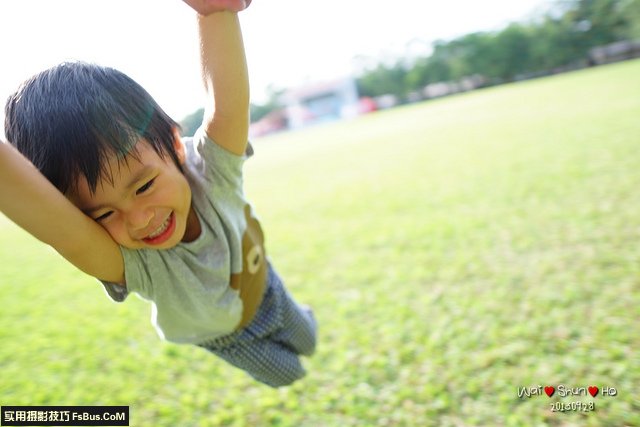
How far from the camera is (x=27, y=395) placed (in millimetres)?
2973

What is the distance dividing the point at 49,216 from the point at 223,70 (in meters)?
0.65

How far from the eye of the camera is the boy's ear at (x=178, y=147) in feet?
4.85

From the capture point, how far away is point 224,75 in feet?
4.42

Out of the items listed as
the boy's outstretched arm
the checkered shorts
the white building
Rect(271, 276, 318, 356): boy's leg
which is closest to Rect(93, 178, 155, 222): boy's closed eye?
the boy's outstretched arm

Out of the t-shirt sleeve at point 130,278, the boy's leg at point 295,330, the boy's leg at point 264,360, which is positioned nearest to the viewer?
the t-shirt sleeve at point 130,278

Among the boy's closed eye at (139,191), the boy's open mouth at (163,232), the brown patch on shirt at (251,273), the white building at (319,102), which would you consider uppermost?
the boy's closed eye at (139,191)

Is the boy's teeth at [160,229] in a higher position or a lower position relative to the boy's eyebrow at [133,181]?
lower

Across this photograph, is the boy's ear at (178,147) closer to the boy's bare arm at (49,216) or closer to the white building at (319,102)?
the boy's bare arm at (49,216)

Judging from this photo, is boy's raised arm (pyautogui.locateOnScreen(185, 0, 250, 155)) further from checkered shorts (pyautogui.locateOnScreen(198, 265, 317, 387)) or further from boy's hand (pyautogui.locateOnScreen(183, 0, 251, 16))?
checkered shorts (pyautogui.locateOnScreen(198, 265, 317, 387))

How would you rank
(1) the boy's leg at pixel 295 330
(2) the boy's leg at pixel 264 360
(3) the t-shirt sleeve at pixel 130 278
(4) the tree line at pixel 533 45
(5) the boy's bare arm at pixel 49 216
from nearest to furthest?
(5) the boy's bare arm at pixel 49 216 < (3) the t-shirt sleeve at pixel 130 278 < (2) the boy's leg at pixel 264 360 < (1) the boy's leg at pixel 295 330 < (4) the tree line at pixel 533 45

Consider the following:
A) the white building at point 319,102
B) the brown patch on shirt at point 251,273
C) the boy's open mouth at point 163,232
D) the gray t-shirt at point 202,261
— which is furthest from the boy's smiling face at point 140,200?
the white building at point 319,102

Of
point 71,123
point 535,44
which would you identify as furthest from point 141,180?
point 535,44

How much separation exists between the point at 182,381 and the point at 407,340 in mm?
1517

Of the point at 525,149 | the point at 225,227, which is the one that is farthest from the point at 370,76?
the point at 225,227
